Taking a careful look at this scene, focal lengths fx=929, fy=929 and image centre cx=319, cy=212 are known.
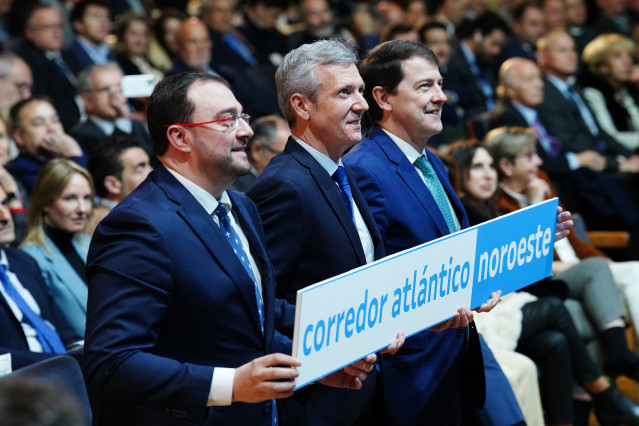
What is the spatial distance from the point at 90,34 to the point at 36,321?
417cm

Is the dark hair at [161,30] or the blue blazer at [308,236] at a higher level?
the dark hair at [161,30]

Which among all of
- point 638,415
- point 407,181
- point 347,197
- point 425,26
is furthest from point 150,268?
→ point 425,26

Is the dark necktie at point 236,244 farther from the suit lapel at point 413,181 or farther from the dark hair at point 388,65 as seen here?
the dark hair at point 388,65

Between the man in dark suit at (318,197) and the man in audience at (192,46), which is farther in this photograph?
the man in audience at (192,46)

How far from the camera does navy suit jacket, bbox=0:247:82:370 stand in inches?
129

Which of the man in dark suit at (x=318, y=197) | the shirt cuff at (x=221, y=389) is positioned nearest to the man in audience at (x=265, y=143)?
the man in dark suit at (x=318, y=197)

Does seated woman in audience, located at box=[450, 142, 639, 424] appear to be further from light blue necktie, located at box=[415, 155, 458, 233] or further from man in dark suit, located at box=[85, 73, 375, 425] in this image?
man in dark suit, located at box=[85, 73, 375, 425]

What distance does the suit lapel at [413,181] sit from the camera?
283 cm

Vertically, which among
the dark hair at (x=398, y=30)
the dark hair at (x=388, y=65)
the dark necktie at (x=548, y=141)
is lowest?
the dark necktie at (x=548, y=141)

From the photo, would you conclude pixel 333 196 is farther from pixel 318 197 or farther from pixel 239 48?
pixel 239 48

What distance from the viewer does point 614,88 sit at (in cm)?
753

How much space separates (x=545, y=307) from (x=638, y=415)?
0.62 m

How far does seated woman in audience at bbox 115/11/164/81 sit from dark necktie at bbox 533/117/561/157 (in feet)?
9.29

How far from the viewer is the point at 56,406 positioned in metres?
1.04
